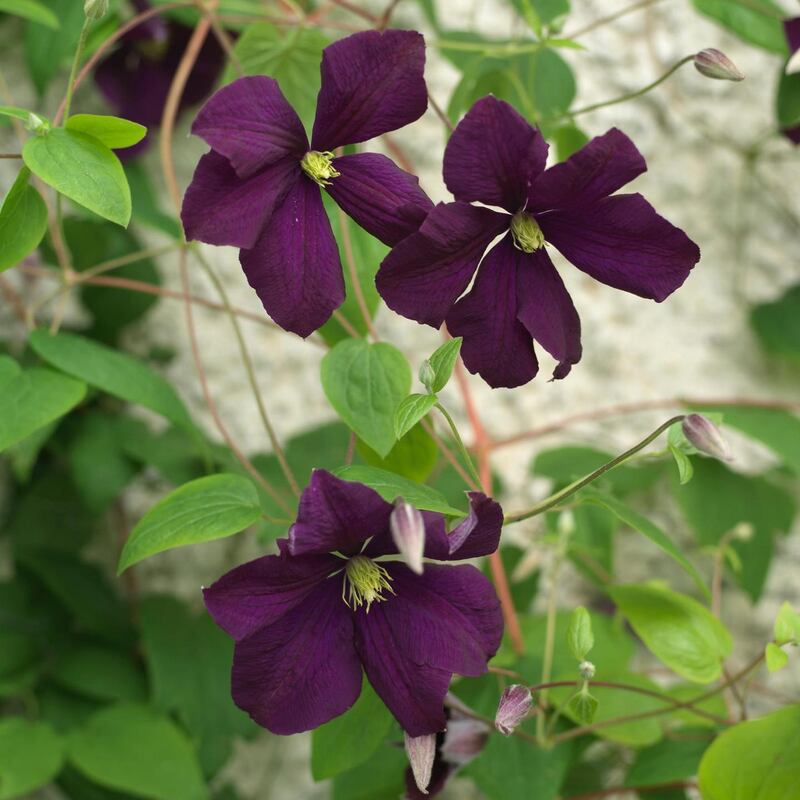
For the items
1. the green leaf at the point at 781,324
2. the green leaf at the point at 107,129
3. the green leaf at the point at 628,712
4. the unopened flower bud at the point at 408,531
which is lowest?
the green leaf at the point at 628,712

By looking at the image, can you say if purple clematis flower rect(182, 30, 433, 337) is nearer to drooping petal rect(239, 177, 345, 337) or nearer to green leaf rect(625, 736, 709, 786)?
drooping petal rect(239, 177, 345, 337)

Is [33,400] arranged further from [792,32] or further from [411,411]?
[792,32]

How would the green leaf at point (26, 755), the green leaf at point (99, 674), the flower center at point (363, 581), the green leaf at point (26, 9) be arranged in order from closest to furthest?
the flower center at point (363, 581) < the green leaf at point (26, 9) < the green leaf at point (26, 755) < the green leaf at point (99, 674)

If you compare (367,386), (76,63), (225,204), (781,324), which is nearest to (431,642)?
(367,386)

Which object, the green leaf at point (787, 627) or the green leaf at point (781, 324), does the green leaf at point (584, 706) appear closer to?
the green leaf at point (787, 627)

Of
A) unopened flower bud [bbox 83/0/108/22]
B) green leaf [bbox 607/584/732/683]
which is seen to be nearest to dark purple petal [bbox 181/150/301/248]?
unopened flower bud [bbox 83/0/108/22]

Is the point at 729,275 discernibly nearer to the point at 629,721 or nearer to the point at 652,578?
the point at 652,578

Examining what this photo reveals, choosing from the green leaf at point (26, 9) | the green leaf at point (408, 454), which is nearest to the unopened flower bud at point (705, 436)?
the green leaf at point (408, 454)
